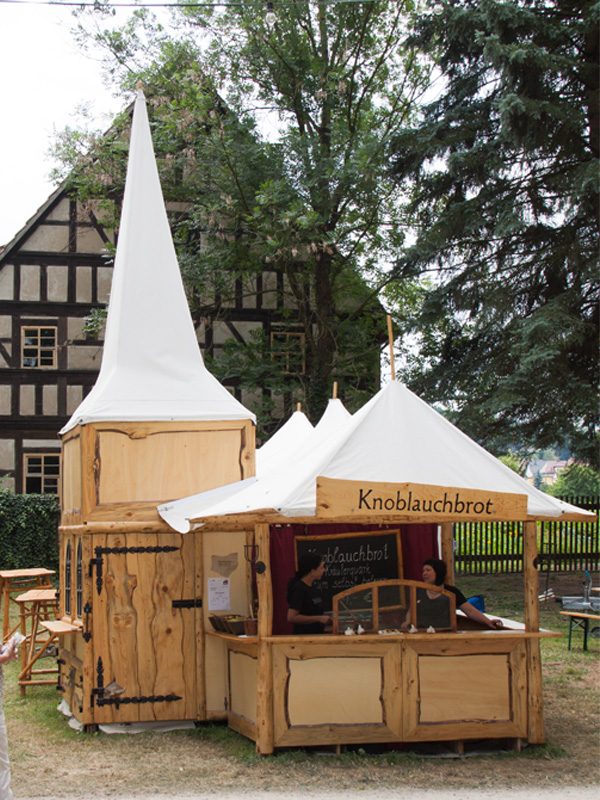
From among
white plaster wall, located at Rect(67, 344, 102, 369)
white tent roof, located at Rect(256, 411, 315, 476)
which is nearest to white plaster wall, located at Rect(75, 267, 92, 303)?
white plaster wall, located at Rect(67, 344, 102, 369)

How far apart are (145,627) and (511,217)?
10.1 m

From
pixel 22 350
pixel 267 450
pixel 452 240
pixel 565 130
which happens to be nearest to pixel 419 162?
pixel 452 240

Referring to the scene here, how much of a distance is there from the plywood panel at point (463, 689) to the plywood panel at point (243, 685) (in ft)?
4.49

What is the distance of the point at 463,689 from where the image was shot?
7406mm

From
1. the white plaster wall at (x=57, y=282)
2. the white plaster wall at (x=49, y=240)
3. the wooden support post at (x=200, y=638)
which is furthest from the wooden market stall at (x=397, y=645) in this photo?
the white plaster wall at (x=49, y=240)

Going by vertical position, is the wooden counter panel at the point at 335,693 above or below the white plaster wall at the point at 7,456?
below

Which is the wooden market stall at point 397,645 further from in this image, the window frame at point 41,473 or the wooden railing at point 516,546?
the window frame at point 41,473

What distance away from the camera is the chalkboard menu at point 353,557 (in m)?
9.47

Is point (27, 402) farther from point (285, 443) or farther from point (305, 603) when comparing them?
point (305, 603)

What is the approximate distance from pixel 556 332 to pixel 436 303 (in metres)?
2.66

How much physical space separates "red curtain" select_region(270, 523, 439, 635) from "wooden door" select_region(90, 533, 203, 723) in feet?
3.13

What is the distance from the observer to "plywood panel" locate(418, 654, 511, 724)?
736 cm

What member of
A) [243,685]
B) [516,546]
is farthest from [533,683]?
[516,546]

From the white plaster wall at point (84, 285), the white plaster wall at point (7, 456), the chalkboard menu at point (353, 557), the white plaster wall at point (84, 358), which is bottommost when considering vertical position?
the chalkboard menu at point (353, 557)
